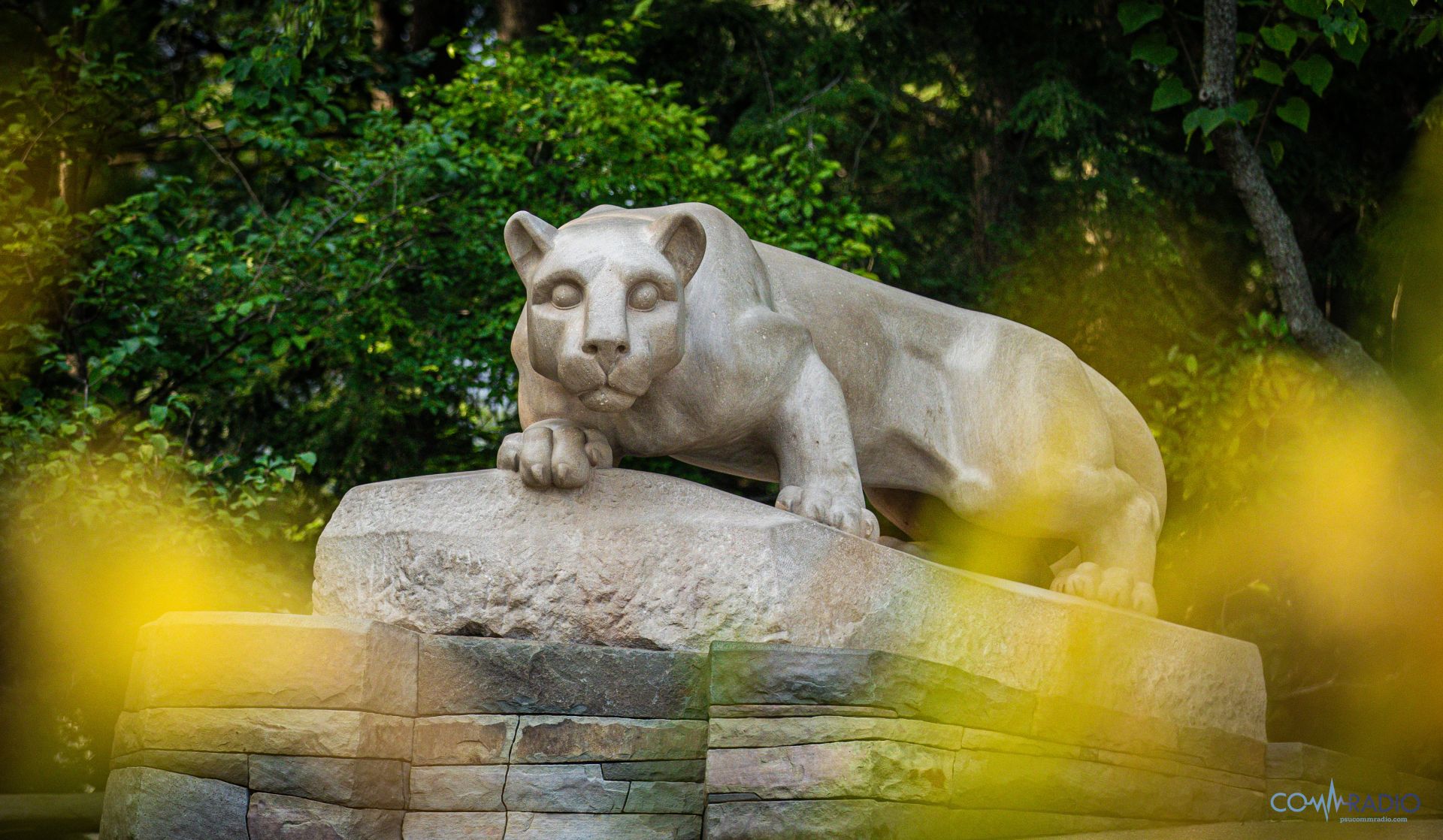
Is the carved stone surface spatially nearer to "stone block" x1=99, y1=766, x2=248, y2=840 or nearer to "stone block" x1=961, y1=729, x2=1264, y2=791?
"stone block" x1=961, y1=729, x2=1264, y2=791

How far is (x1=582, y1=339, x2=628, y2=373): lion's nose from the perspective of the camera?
3432 mm

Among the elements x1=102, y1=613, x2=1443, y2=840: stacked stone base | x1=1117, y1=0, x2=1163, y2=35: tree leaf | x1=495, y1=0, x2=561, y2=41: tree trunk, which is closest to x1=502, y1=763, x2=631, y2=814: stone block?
x1=102, y1=613, x2=1443, y2=840: stacked stone base

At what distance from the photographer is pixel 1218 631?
8055 mm

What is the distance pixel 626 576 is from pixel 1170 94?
354 centimetres

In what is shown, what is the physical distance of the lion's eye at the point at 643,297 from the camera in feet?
11.7

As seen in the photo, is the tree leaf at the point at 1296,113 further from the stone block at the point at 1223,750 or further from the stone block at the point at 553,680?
the stone block at the point at 553,680

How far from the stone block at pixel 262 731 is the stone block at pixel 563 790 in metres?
0.37

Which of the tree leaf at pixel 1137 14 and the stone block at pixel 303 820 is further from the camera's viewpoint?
the tree leaf at pixel 1137 14

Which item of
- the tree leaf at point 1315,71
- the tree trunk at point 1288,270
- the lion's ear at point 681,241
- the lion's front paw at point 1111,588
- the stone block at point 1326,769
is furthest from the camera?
the tree trunk at point 1288,270

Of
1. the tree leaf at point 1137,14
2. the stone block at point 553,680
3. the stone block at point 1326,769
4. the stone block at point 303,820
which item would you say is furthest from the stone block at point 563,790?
the tree leaf at point 1137,14

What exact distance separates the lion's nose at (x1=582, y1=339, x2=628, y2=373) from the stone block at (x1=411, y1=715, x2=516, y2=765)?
882 mm

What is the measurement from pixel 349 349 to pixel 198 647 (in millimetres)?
4436

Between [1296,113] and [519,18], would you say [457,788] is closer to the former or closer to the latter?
[1296,113]

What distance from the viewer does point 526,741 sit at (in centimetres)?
333
